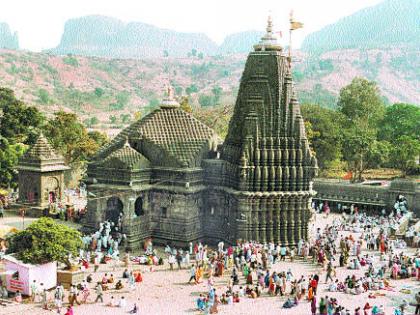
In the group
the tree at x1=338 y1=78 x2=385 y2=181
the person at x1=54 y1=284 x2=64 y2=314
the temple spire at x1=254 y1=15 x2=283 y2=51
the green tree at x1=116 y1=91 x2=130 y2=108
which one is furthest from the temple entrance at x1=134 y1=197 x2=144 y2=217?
the green tree at x1=116 y1=91 x2=130 y2=108

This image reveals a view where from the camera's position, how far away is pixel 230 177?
98.8 ft

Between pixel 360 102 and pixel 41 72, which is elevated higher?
pixel 41 72

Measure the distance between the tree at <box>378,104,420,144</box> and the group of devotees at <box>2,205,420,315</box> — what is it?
105ft

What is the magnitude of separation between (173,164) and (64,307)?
11.3m

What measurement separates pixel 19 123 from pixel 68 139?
181 inches

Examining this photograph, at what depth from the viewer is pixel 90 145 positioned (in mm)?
50969

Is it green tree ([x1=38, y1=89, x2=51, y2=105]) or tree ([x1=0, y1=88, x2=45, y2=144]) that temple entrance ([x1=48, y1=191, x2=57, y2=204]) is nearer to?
tree ([x1=0, y1=88, x2=45, y2=144])

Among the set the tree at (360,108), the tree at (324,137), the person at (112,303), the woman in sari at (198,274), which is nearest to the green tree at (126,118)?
the tree at (360,108)

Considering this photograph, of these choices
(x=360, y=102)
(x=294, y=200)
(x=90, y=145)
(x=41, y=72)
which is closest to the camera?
(x=294, y=200)

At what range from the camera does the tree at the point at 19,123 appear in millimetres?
47625

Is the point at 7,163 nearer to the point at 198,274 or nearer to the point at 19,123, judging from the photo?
the point at 19,123

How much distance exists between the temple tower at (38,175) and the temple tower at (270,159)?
13.8 metres

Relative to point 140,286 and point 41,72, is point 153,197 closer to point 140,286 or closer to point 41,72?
point 140,286

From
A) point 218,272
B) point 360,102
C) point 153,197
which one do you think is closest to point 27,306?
point 218,272
